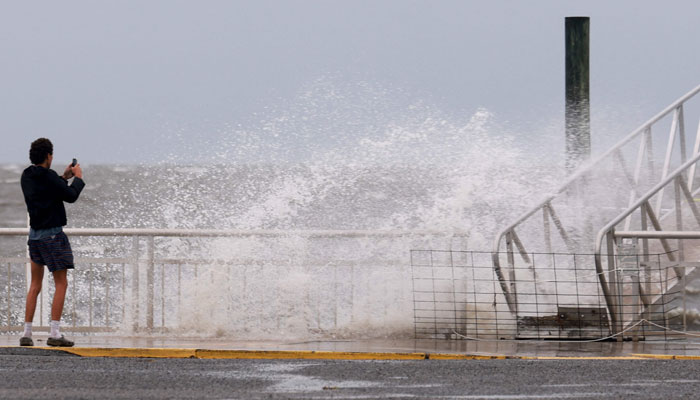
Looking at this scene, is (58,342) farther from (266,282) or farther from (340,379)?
(340,379)

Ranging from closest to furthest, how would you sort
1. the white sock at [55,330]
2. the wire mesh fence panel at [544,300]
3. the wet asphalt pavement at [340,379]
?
the wet asphalt pavement at [340,379] → the white sock at [55,330] → the wire mesh fence panel at [544,300]

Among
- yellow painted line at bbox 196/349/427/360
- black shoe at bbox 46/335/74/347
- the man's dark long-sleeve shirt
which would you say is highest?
the man's dark long-sleeve shirt

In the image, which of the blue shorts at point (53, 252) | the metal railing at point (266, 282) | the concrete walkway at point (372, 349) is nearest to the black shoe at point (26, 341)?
the concrete walkway at point (372, 349)

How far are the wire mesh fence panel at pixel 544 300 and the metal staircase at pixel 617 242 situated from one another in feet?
0.05

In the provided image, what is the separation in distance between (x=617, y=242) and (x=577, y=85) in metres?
6.20

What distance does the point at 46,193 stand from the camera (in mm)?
10703

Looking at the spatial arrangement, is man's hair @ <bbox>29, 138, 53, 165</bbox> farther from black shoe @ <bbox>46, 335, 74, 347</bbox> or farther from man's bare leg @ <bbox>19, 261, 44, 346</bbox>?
black shoe @ <bbox>46, 335, 74, 347</bbox>

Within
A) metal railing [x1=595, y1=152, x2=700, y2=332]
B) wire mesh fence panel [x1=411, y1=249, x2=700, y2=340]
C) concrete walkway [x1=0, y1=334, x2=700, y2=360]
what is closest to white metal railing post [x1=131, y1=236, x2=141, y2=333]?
concrete walkway [x1=0, y1=334, x2=700, y2=360]

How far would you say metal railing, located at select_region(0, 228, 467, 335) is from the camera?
12.3 meters

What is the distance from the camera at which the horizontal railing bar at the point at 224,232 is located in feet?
39.7

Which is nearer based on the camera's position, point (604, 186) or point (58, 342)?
point (58, 342)

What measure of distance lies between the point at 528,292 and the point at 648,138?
110 inches

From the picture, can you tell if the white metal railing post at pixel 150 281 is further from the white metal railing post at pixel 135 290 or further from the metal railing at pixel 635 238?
the metal railing at pixel 635 238

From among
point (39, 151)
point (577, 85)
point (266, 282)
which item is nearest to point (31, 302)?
point (39, 151)
